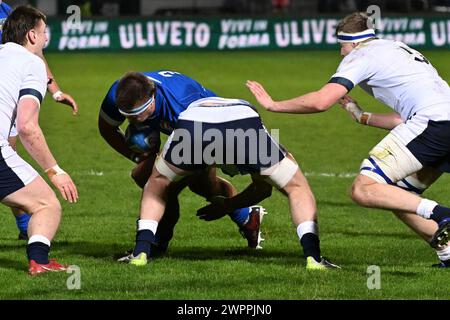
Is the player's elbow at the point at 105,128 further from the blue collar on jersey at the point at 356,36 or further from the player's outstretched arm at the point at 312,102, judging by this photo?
the blue collar on jersey at the point at 356,36

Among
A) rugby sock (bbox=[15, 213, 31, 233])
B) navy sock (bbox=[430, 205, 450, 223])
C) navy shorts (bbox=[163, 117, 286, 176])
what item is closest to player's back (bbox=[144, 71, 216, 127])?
navy shorts (bbox=[163, 117, 286, 176])

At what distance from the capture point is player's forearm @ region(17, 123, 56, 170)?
299 inches

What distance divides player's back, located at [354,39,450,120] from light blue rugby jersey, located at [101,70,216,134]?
135cm

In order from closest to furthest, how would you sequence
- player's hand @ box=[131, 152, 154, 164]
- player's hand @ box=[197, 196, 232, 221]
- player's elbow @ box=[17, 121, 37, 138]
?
Result: player's elbow @ box=[17, 121, 37, 138] → player's hand @ box=[197, 196, 232, 221] → player's hand @ box=[131, 152, 154, 164]

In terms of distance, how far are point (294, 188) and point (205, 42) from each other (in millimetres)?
23322

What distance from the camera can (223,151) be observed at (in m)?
8.16

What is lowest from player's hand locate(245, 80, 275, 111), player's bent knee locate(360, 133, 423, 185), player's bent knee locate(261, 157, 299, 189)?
player's bent knee locate(261, 157, 299, 189)

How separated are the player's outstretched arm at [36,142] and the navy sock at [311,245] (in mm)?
1709

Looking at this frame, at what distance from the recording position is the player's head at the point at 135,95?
26.6 feet

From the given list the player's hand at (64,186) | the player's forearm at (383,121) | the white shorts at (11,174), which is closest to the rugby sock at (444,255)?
the player's forearm at (383,121)

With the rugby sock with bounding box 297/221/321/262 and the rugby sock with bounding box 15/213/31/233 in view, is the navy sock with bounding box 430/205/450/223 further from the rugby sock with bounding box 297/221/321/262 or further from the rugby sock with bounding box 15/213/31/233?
the rugby sock with bounding box 15/213/31/233
